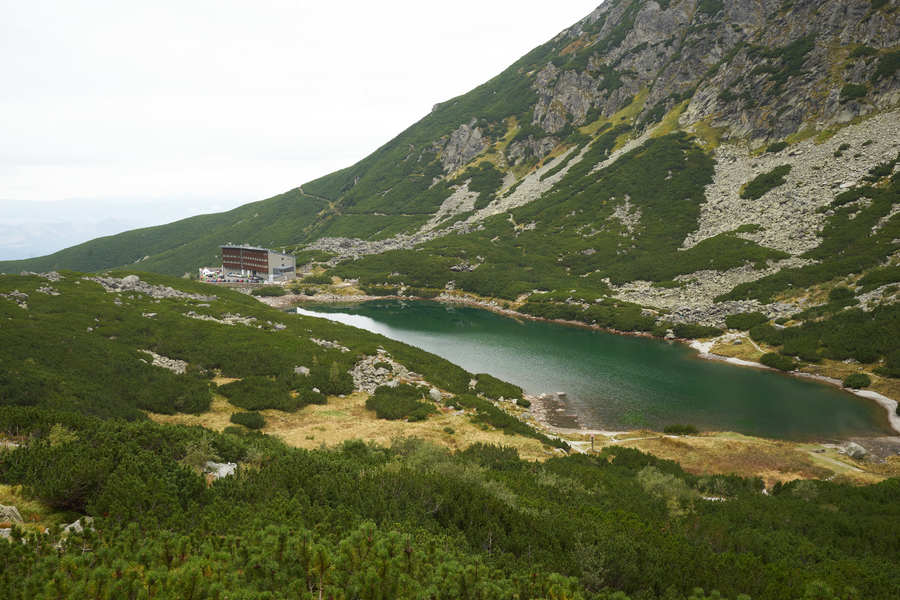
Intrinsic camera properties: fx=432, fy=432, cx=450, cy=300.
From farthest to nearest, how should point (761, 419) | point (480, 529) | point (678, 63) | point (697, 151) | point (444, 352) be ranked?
point (678, 63)
point (697, 151)
point (444, 352)
point (761, 419)
point (480, 529)

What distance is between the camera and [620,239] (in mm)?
106062

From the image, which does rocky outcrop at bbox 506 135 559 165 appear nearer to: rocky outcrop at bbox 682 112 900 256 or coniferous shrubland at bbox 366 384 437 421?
rocky outcrop at bbox 682 112 900 256

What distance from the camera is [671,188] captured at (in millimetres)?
114438

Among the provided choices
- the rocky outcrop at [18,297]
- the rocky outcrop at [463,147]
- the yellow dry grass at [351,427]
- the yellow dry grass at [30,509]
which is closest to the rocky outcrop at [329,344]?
the yellow dry grass at [351,427]

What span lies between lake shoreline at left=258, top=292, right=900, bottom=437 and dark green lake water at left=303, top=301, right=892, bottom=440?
104 centimetres

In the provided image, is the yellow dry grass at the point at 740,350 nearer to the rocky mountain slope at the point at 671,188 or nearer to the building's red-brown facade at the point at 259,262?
the rocky mountain slope at the point at 671,188

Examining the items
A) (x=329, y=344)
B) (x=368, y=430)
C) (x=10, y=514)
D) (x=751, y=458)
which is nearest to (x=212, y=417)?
(x=368, y=430)

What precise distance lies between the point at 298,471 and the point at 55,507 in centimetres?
651

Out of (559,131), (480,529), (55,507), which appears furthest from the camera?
(559,131)

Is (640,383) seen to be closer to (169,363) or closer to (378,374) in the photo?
(378,374)

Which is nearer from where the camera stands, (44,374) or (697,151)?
(44,374)

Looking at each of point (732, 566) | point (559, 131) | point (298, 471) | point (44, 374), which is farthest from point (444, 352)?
point (559, 131)

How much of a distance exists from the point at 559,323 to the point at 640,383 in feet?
102

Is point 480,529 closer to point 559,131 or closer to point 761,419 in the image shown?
point 761,419
